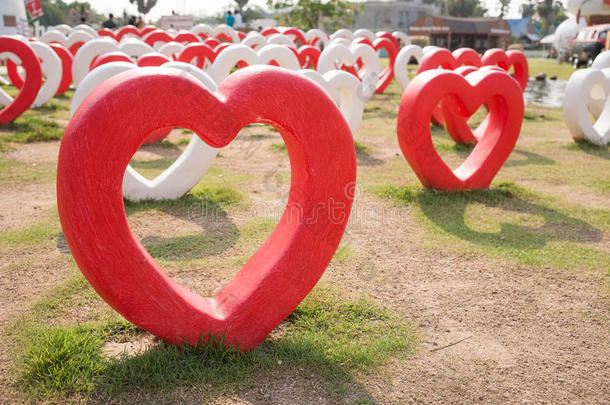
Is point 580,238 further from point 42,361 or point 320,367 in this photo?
point 42,361

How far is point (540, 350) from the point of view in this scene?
3.33m

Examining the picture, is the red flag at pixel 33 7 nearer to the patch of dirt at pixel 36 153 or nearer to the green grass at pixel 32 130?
the green grass at pixel 32 130

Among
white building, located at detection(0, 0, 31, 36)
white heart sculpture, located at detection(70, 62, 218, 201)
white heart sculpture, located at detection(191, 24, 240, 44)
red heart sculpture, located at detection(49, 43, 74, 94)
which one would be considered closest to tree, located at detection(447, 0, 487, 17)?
white heart sculpture, located at detection(191, 24, 240, 44)

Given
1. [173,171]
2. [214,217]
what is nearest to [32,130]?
[173,171]

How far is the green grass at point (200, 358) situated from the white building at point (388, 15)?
5892cm

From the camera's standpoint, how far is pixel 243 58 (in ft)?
33.3

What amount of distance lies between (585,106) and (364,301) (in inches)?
280

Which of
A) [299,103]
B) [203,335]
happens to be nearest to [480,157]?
[299,103]

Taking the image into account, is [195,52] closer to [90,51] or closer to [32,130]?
[90,51]

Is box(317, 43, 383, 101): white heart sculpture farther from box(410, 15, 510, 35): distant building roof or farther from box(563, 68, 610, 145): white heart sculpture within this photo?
box(410, 15, 510, 35): distant building roof

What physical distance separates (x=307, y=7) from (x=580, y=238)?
25359 millimetres

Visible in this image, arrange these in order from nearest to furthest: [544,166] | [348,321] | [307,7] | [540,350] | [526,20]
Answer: [540,350] < [348,321] < [544,166] < [307,7] < [526,20]

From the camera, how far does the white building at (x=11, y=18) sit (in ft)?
71.4

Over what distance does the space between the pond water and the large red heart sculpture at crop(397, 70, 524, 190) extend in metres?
9.17
